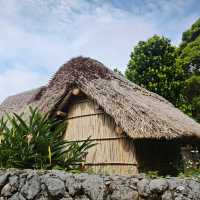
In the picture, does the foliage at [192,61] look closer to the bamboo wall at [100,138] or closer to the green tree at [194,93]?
the green tree at [194,93]

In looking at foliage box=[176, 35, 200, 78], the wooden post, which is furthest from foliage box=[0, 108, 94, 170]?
foliage box=[176, 35, 200, 78]

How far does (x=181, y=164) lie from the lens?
1189 cm

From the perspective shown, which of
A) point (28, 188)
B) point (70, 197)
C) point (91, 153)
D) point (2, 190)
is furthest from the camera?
point (91, 153)

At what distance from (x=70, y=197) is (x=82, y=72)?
6496 millimetres

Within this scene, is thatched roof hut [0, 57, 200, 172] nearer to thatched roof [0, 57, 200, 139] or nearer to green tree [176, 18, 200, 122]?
thatched roof [0, 57, 200, 139]

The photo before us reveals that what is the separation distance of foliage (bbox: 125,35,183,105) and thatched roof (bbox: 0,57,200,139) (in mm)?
5648

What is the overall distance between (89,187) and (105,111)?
492 centimetres

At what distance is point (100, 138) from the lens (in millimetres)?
10172

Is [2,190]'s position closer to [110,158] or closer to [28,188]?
[28,188]

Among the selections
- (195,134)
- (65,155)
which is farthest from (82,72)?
(195,134)

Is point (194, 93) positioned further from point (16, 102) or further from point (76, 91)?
point (76, 91)

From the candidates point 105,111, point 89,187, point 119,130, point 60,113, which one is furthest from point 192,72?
point 89,187

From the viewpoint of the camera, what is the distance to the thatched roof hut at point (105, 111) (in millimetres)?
9016

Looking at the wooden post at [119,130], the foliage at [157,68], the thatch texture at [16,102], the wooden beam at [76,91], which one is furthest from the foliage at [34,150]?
the foliage at [157,68]
